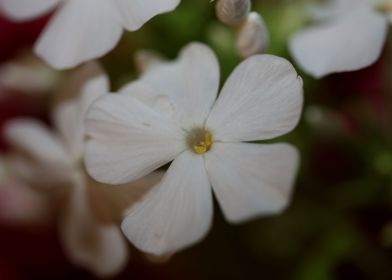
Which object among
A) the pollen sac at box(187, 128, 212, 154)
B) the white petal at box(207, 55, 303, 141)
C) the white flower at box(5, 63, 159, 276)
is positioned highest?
the white petal at box(207, 55, 303, 141)

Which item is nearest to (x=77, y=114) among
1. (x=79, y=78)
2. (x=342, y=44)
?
(x=79, y=78)

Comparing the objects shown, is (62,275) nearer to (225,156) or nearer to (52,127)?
(52,127)

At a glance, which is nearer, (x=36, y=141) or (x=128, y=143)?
(x=128, y=143)

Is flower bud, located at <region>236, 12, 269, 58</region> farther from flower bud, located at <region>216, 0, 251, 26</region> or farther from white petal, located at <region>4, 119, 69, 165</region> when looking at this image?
white petal, located at <region>4, 119, 69, 165</region>

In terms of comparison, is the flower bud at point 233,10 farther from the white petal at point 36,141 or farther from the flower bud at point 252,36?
the white petal at point 36,141

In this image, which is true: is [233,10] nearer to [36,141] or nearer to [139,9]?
[139,9]

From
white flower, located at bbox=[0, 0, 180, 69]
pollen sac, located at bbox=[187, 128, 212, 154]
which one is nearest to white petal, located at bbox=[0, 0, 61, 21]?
white flower, located at bbox=[0, 0, 180, 69]

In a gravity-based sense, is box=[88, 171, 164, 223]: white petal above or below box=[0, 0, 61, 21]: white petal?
below
